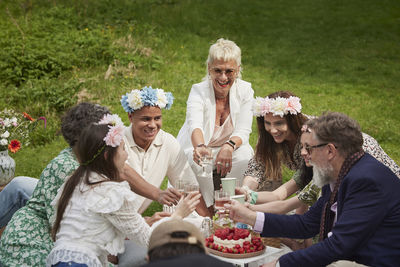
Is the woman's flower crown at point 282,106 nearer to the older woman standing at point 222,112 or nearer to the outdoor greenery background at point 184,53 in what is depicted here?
the older woman standing at point 222,112

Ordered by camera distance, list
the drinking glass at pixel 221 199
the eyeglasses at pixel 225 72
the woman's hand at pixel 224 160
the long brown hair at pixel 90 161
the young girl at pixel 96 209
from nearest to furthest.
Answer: the young girl at pixel 96 209 < the long brown hair at pixel 90 161 < the drinking glass at pixel 221 199 < the woman's hand at pixel 224 160 < the eyeglasses at pixel 225 72

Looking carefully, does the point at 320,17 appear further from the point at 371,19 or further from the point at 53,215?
the point at 53,215

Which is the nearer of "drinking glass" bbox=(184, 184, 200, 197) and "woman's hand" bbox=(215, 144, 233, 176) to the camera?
"drinking glass" bbox=(184, 184, 200, 197)

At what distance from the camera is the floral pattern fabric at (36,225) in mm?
4578

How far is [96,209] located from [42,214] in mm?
987

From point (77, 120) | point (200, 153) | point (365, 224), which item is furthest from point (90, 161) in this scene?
point (200, 153)

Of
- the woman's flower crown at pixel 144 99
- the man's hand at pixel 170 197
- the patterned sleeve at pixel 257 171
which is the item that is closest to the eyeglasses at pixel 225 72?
the woman's flower crown at pixel 144 99

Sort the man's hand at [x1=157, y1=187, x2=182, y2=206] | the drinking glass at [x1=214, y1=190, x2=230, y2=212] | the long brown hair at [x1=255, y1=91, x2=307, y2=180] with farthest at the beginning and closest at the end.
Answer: the long brown hair at [x1=255, y1=91, x2=307, y2=180] → the man's hand at [x1=157, y1=187, x2=182, y2=206] → the drinking glass at [x1=214, y1=190, x2=230, y2=212]

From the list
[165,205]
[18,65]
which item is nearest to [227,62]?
[165,205]

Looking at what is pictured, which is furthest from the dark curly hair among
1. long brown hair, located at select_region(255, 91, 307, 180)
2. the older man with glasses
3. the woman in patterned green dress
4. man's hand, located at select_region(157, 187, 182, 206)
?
long brown hair, located at select_region(255, 91, 307, 180)

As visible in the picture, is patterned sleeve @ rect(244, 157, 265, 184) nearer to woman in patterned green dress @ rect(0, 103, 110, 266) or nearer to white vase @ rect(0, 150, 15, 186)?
woman in patterned green dress @ rect(0, 103, 110, 266)

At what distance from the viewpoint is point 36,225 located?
4.71 metres

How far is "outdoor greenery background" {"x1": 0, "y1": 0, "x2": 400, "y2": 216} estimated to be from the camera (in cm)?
1116

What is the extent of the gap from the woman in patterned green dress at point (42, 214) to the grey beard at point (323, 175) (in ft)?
6.08
